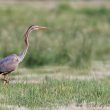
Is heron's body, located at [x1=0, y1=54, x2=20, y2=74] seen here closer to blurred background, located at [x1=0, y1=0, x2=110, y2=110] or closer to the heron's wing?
the heron's wing

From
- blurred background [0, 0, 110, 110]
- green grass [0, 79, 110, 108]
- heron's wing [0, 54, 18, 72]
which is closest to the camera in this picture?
green grass [0, 79, 110, 108]

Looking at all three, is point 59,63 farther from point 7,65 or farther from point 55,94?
point 55,94

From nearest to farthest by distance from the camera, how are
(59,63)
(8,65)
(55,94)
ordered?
(55,94), (8,65), (59,63)

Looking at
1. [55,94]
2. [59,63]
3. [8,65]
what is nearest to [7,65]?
[8,65]

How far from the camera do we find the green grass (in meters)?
10.1

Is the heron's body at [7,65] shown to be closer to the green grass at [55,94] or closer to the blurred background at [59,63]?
the blurred background at [59,63]

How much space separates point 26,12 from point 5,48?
49.0 ft

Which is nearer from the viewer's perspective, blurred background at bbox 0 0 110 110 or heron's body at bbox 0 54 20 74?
blurred background at bbox 0 0 110 110

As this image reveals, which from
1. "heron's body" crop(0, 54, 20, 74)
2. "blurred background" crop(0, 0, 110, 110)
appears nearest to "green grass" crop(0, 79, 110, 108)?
"blurred background" crop(0, 0, 110, 110)

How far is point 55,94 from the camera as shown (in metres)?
10.7

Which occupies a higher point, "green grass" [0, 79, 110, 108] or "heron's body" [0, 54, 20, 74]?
"heron's body" [0, 54, 20, 74]

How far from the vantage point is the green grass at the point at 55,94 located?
33.2ft

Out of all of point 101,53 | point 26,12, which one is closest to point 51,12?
point 26,12

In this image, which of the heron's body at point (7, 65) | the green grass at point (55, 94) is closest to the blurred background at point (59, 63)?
the green grass at point (55, 94)
